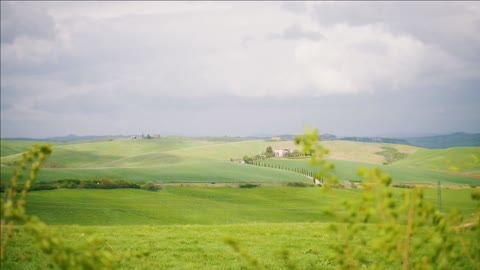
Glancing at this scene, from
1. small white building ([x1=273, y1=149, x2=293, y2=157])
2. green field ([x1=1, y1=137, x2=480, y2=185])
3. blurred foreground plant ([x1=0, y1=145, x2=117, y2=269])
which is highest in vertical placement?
blurred foreground plant ([x1=0, y1=145, x2=117, y2=269])

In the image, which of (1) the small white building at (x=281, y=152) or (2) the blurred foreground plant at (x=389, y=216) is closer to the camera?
(2) the blurred foreground plant at (x=389, y=216)

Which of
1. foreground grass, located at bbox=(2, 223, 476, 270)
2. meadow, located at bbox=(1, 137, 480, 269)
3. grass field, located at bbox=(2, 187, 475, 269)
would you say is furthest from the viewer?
grass field, located at bbox=(2, 187, 475, 269)

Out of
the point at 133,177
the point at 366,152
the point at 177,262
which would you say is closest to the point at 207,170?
the point at 133,177

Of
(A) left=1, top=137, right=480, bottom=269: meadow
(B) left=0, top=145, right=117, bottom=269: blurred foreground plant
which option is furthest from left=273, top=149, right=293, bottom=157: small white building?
(B) left=0, top=145, right=117, bottom=269: blurred foreground plant

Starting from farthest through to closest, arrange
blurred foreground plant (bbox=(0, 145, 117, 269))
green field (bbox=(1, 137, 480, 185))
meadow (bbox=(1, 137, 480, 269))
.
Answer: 1. green field (bbox=(1, 137, 480, 185))
2. meadow (bbox=(1, 137, 480, 269))
3. blurred foreground plant (bbox=(0, 145, 117, 269))

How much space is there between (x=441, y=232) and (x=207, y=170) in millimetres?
80863

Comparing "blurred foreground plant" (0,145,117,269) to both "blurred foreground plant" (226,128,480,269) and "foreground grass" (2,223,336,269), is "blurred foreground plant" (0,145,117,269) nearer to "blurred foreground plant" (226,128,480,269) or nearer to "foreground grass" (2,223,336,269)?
"blurred foreground plant" (226,128,480,269)

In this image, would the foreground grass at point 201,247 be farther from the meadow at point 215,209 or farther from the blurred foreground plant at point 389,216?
the blurred foreground plant at point 389,216

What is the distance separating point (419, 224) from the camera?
407cm

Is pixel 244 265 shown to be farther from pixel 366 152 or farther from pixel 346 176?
pixel 366 152

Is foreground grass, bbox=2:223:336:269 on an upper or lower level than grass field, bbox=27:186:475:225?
upper

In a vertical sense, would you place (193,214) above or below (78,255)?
below

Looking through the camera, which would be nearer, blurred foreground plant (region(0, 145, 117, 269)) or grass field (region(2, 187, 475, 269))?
blurred foreground plant (region(0, 145, 117, 269))

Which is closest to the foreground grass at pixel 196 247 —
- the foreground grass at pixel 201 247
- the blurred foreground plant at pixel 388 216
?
the foreground grass at pixel 201 247
